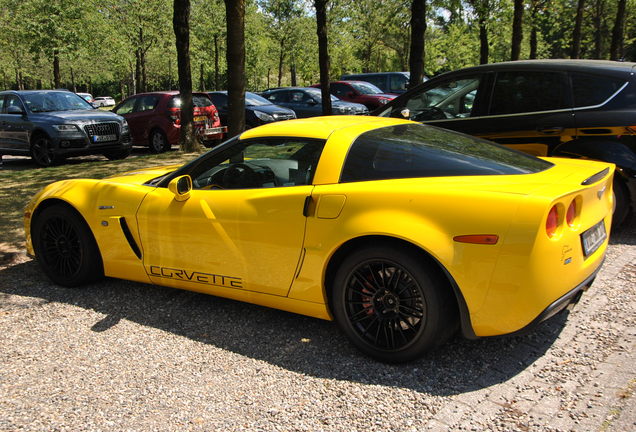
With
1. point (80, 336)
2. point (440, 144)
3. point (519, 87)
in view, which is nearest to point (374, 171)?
point (440, 144)

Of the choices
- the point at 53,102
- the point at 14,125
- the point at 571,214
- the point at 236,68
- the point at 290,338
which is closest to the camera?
the point at 571,214

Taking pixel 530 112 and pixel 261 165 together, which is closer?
pixel 261 165

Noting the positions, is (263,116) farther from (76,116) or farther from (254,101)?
(76,116)

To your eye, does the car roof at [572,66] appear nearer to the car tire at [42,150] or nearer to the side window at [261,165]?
the side window at [261,165]

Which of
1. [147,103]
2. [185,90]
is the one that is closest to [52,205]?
[185,90]

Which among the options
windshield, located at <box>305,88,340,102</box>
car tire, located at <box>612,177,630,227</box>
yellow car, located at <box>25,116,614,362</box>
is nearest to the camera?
yellow car, located at <box>25,116,614,362</box>

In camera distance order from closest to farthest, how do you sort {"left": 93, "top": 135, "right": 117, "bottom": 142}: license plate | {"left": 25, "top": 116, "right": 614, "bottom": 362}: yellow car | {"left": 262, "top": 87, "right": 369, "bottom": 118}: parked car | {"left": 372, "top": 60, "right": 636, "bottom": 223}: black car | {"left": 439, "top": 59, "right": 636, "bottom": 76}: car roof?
{"left": 25, "top": 116, "right": 614, "bottom": 362}: yellow car, {"left": 372, "top": 60, "right": 636, "bottom": 223}: black car, {"left": 439, "top": 59, "right": 636, "bottom": 76}: car roof, {"left": 93, "top": 135, "right": 117, "bottom": 142}: license plate, {"left": 262, "top": 87, "right": 369, "bottom": 118}: parked car

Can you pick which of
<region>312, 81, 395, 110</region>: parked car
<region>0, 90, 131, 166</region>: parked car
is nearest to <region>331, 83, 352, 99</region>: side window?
<region>312, 81, 395, 110</region>: parked car

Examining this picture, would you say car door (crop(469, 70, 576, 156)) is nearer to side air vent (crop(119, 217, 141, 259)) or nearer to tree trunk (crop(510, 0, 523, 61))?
side air vent (crop(119, 217, 141, 259))

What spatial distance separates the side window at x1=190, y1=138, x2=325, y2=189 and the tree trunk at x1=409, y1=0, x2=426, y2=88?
850 centimetres

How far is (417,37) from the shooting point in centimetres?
1157

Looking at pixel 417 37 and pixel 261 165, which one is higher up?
pixel 417 37

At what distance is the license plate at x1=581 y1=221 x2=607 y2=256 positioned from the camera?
310 centimetres

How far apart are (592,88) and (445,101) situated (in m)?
1.67
